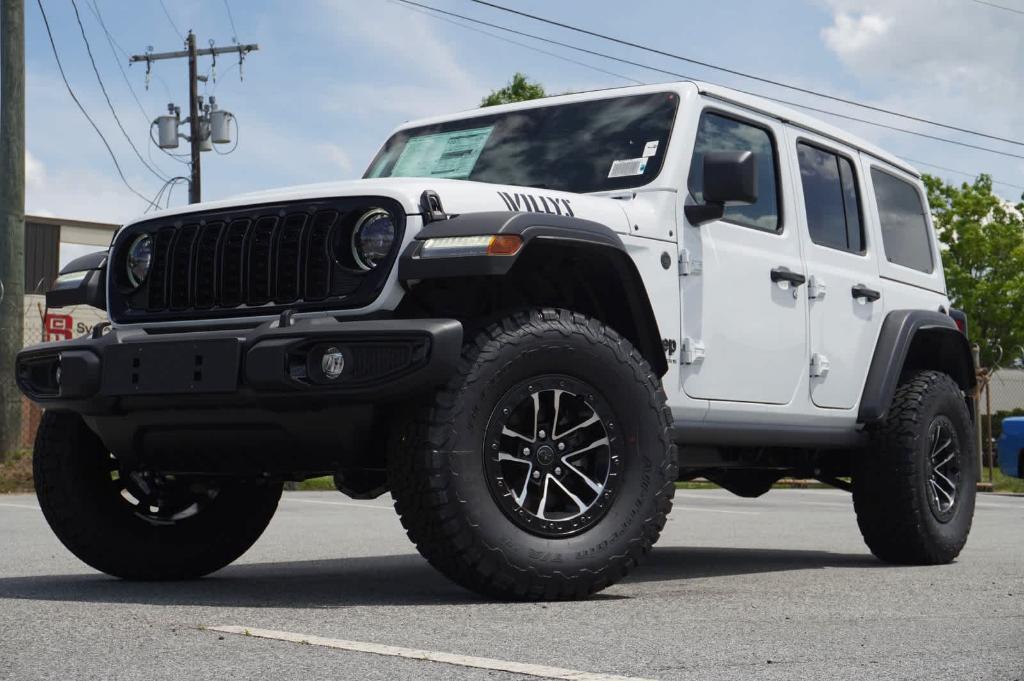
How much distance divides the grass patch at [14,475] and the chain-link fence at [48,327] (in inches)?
14.0

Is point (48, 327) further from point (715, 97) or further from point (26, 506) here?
point (715, 97)

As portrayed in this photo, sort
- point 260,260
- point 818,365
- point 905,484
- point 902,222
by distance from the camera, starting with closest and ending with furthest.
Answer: point 260,260, point 818,365, point 905,484, point 902,222

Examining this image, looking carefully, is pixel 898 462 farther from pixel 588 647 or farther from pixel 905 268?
pixel 588 647

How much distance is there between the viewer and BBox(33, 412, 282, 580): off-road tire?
5.86 m

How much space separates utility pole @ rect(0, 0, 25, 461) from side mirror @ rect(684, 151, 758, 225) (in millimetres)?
11768

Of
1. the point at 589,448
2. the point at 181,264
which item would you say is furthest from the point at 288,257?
the point at 589,448

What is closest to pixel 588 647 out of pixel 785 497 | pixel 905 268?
pixel 905 268

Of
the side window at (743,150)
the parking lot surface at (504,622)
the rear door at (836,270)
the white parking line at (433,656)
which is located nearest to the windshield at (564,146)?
the side window at (743,150)

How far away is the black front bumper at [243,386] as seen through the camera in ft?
15.7

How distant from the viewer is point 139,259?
19.1 ft

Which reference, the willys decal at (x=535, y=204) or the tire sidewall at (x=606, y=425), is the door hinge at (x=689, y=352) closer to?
the tire sidewall at (x=606, y=425)

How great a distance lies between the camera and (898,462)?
7.29 metres

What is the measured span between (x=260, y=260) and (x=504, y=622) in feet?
5.54

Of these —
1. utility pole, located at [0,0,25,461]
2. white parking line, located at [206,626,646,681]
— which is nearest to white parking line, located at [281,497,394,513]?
utility pole, located at [0,0,25,461]
